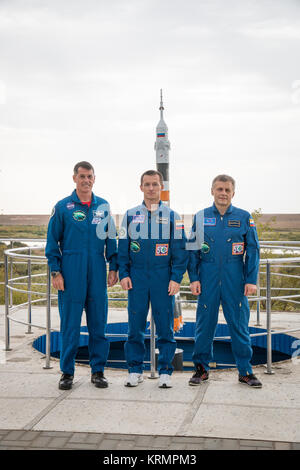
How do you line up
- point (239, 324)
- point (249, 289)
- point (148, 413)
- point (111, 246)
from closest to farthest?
point (148, 413), point (249, 289), point (239, 324), point (111, 246)

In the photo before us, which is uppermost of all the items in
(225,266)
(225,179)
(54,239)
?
(225,179)

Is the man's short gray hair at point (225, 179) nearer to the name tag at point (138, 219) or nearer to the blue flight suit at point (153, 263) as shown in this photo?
the blue flight suit at point (153, 263)

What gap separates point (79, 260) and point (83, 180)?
0.67 meters

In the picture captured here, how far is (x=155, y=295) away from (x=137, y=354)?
572mm

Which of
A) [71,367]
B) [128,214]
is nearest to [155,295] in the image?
[128,214]

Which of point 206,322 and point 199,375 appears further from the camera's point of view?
point 199,375

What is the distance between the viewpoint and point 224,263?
4.16 meters

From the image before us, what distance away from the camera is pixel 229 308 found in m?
4.19

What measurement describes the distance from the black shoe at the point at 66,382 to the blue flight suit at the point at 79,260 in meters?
0.05

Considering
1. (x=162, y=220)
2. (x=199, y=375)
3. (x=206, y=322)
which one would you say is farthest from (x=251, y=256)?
(x=199, y=375)

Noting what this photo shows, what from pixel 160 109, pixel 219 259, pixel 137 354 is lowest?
pixel 137 354

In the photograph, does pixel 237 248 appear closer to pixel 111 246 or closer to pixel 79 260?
pixel 111 246

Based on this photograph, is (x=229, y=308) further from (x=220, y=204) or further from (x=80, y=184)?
(x=80, y=184)

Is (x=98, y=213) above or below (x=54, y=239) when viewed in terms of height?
above
